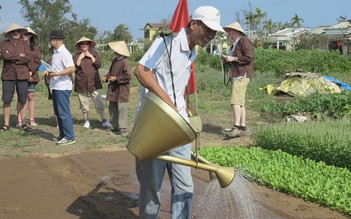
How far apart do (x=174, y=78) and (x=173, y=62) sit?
0.12m

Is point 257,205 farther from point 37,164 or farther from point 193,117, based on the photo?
point 37,164

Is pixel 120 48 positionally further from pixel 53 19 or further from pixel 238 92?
pixel 53 19

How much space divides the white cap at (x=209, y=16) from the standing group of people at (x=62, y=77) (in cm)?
443

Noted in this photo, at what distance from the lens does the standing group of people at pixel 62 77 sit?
767cm

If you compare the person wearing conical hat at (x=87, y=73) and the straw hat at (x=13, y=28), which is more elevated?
the straw hat at (x=13, y=28)

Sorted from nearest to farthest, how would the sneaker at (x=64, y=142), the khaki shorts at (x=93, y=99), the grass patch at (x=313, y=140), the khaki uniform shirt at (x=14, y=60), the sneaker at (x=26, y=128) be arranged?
the grass patch at (x=313, y=140), the sneaker at (x=64, y=142), the khaki uniform shirt at (x=14, y=60), the sneaker at (x=26, y=128), the khaki shorts at (x=93, y=99)

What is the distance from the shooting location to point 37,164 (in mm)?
6660

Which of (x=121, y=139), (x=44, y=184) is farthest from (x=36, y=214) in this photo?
(x=121, y=139)

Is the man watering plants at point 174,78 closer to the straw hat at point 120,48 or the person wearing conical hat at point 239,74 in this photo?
the person wearing conical hat at point 239,74

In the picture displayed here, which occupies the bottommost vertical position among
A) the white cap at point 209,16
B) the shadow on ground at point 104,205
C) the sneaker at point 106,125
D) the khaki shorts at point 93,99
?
the shadow on ground at point 104,205

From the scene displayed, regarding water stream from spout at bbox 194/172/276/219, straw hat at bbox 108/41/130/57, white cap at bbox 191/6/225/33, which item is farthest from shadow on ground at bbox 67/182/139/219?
straw hat at bbox 108/41/130/57

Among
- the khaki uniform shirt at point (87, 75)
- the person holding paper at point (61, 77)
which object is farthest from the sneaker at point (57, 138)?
the khaki uniform shirt at point (87, 75)

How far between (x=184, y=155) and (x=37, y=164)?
359cm

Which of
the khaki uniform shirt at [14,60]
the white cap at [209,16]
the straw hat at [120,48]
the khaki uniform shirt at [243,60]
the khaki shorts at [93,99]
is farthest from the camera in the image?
the khaki shorts at [93,99]
